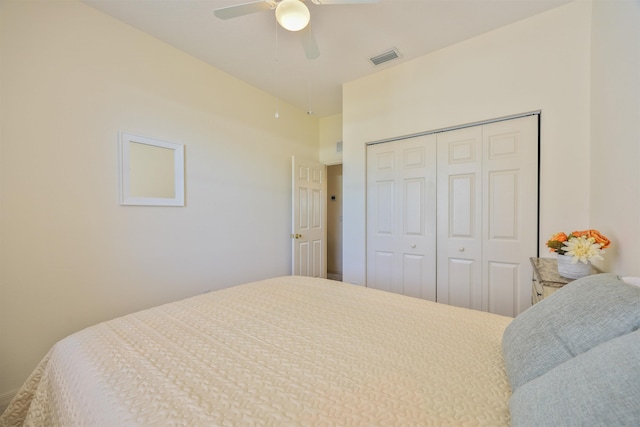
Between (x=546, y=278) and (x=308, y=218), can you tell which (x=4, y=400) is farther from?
(x=546, y=278)

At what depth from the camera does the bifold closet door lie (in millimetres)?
2098

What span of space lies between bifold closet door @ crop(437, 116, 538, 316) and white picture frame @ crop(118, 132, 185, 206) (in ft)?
8.68

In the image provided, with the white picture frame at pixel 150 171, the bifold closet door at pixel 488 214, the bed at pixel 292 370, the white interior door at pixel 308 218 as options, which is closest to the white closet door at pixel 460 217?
the bifold closet door at pixel 488 214

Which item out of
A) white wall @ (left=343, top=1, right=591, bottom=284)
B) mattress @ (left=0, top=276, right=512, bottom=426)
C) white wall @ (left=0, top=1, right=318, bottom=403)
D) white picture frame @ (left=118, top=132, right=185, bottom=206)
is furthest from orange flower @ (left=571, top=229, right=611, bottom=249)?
white picture frame @ (left=118, top=132, right=185, bottom=206)

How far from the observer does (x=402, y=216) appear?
2.72 m

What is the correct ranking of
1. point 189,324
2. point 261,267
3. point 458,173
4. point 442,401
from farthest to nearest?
point 261,267 → point 458,173 → point 189,324 → point 442,401

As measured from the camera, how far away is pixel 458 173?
2395 mm

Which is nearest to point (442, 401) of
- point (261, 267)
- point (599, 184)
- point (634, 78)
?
point (634, 78)

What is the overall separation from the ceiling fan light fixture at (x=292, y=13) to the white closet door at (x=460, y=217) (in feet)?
5.64

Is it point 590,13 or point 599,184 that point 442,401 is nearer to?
point 599,184

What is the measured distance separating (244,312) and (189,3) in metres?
2.31

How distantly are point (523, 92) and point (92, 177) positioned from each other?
3579 millimetres

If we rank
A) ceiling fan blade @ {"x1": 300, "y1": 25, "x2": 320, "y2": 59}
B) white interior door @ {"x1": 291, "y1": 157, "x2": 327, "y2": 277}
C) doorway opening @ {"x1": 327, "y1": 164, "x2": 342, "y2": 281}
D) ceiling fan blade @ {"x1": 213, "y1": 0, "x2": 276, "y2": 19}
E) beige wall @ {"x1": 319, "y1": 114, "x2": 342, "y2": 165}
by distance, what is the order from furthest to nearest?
doorway opening @ {"x1": 327, "y1": 164, "x2": 342, "y2": 281} → beige wall @ {"x1": 319, "y1": 114, "x2": 342, "y2": 165} → white interior door @ {"x1": 291, "y1": 157, "x2": 327, "y2": 277} → ceiling fan blade @ {"x1": 300, "y1": 25, "x2": 320, "y2": 59} → ceiling fan blade @ {"x1": 213, "y1": 0, "x2": 276, "y2": 19}

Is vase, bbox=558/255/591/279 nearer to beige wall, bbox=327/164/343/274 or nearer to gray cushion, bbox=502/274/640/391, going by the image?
gray cushion, bbox=502/274/640/391
